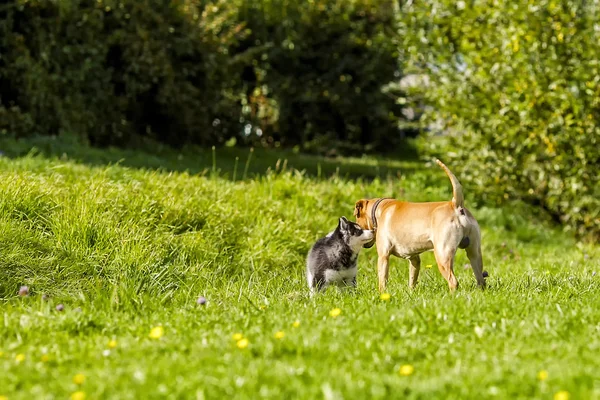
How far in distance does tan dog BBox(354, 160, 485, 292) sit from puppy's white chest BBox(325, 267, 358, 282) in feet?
1.24

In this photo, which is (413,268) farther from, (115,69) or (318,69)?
(318,69)

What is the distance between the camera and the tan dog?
5352mm

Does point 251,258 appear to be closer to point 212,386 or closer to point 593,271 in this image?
point 593,271

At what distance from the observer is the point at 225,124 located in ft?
54.3

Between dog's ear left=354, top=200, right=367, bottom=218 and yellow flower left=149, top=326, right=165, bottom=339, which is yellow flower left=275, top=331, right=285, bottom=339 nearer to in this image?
yellow flower left=149, top=326, right=165, bottom=339

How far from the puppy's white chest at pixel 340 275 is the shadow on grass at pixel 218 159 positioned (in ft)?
10.7

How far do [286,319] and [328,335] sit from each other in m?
0.45

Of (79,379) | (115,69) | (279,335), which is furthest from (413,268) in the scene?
(115,69)

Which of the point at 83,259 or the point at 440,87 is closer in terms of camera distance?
the point at 83,259

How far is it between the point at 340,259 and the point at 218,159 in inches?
330

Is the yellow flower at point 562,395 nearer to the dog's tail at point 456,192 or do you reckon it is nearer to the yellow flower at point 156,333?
the yellow flower at point 156,333

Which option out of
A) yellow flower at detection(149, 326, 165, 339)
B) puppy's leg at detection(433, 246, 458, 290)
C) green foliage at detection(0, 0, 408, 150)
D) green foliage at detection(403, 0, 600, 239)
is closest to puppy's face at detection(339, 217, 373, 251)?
puppy's leg at detection(433, 246, 458, 290)

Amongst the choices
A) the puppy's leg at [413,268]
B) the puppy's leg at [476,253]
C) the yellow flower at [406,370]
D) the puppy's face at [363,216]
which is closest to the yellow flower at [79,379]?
the yellow flower at [406,370]

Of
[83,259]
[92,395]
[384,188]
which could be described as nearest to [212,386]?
[92,395]
